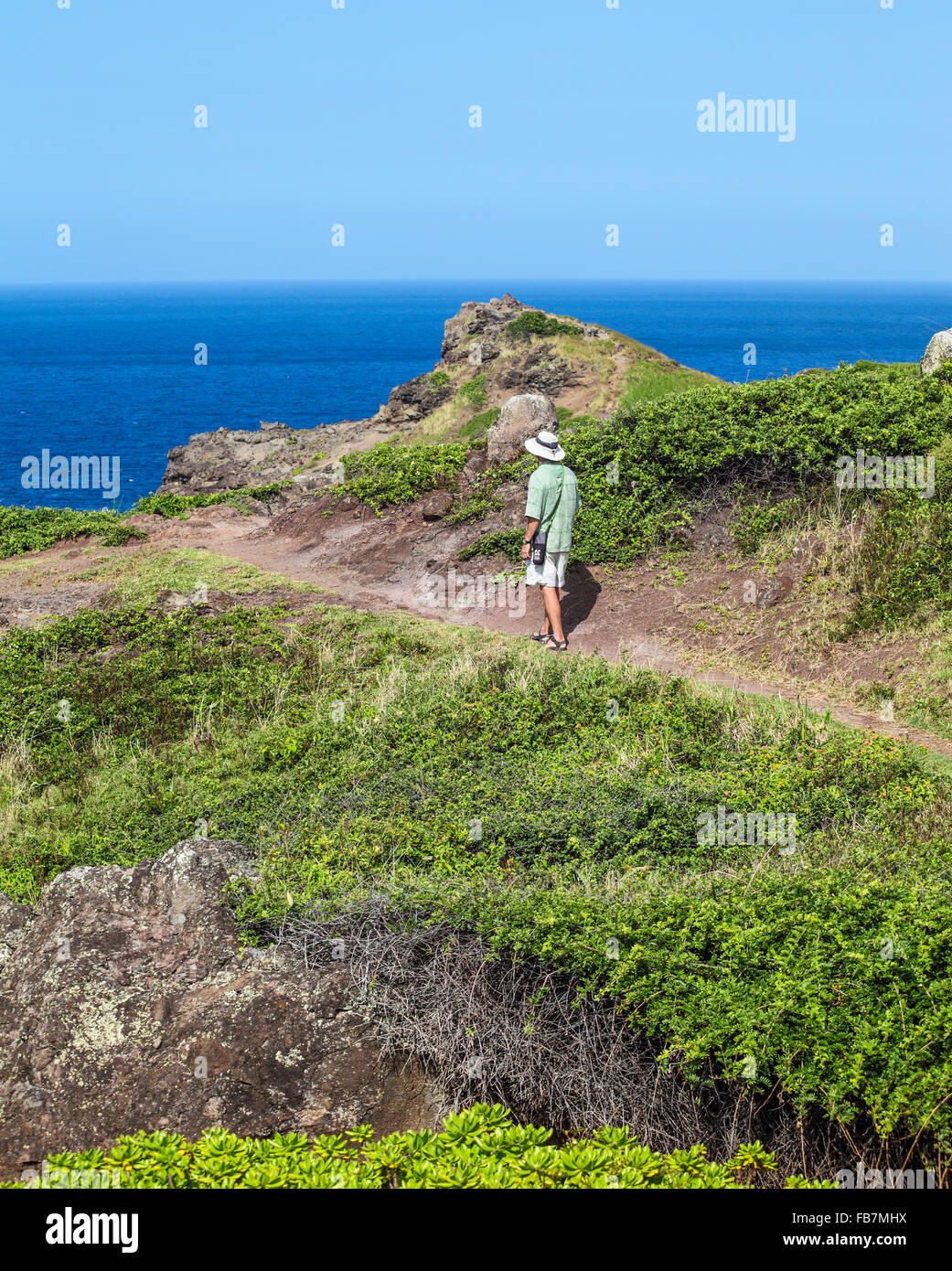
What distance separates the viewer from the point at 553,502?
1099 centimetres

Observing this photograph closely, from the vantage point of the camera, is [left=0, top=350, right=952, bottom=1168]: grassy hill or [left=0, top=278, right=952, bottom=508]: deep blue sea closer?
[left=0, top=350, right=952, bottom=1168]: grassy hill

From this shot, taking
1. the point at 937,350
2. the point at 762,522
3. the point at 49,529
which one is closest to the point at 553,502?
the point at 762,522

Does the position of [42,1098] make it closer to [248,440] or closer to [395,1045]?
[395,1045]

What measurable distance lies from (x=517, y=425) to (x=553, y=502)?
26.5ft

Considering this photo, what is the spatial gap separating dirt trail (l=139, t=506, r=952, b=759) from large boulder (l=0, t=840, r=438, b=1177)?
19.1 ft

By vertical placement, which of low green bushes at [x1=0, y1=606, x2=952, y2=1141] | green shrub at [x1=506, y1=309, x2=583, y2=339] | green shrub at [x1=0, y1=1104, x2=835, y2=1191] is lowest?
green shrub at [x1=0, y1=1104, x2=835, y2=1191]

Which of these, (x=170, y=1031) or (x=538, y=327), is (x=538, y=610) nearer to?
(x=170, y=1031)

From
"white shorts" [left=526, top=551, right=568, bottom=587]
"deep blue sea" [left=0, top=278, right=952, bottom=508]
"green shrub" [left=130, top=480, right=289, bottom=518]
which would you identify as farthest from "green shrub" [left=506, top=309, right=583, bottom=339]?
"white shorts" [left=526, top=551, right=568, bottom=587]

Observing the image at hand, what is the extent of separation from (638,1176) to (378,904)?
2684mm

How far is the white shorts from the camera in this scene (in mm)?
11188

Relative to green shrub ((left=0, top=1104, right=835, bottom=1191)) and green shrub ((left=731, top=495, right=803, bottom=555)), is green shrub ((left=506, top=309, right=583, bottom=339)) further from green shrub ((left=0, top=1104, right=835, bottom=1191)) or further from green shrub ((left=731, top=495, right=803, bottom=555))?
green shrub ((left=0, top=1104, right=835, bottom=1191))

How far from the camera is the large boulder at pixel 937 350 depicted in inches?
658

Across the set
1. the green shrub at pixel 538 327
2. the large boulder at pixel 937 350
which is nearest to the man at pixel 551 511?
the large boulder at pixel 937 350
